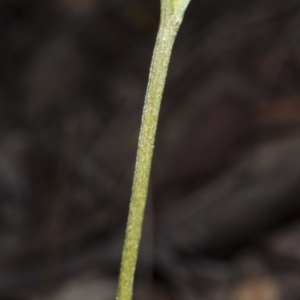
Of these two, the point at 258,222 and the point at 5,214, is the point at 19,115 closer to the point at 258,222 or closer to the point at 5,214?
the point at 5,214

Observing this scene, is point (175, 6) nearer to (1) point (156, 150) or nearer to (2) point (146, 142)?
(2) point (146, 142)

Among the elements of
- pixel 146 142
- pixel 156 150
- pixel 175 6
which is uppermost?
pixel 156 150

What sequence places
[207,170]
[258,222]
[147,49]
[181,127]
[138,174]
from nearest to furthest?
[138,174] → [258,222] → [207,170] → [181,127] → [147,49]

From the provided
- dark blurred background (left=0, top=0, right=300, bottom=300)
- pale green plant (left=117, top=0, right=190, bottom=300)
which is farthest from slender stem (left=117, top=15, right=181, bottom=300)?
dark blurred background (left=0, top=0, right=300, bottom=300)

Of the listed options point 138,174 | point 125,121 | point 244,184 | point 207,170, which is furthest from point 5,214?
point 138,174

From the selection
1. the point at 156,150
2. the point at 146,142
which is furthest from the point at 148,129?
the point at 156,150

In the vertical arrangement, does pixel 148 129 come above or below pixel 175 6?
below

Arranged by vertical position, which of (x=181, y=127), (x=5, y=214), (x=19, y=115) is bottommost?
(x=5, y=214)
